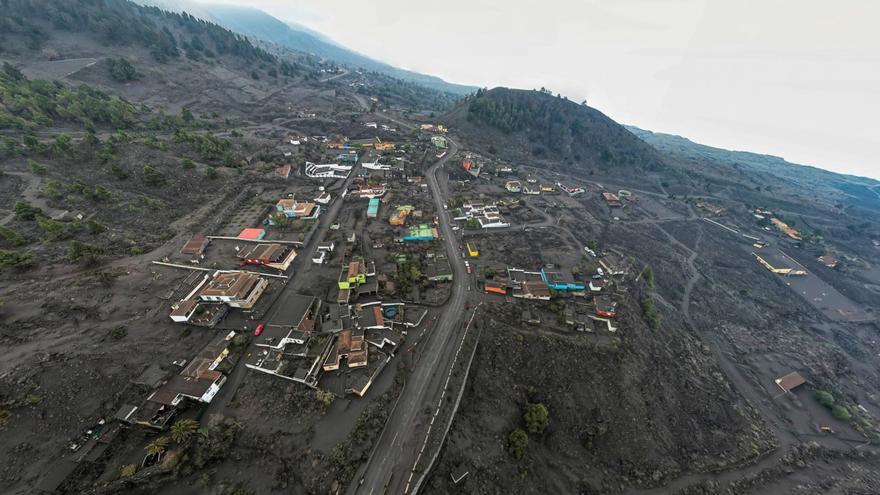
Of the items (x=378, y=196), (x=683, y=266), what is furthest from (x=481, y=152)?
(x=683, y=266)

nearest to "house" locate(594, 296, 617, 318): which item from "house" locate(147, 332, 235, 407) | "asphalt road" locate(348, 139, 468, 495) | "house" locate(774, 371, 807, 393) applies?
"asphalt road" locate(348, 139, 468, 495)

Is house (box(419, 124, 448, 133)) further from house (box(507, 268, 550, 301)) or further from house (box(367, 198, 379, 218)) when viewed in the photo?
house (box(507, 268, 550, 301))

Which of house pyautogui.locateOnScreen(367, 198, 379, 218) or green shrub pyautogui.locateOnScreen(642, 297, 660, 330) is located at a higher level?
house pyautogui.locateOnScreen(367, 198, 379, 218)

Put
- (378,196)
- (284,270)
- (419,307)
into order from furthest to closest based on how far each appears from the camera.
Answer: (378,196) < (284,270) < (419,307)

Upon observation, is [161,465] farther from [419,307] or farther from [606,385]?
[606,385]

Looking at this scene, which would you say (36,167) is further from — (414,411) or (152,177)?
(414,411)

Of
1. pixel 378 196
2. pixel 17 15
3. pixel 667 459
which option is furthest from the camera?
pixel 17 15
